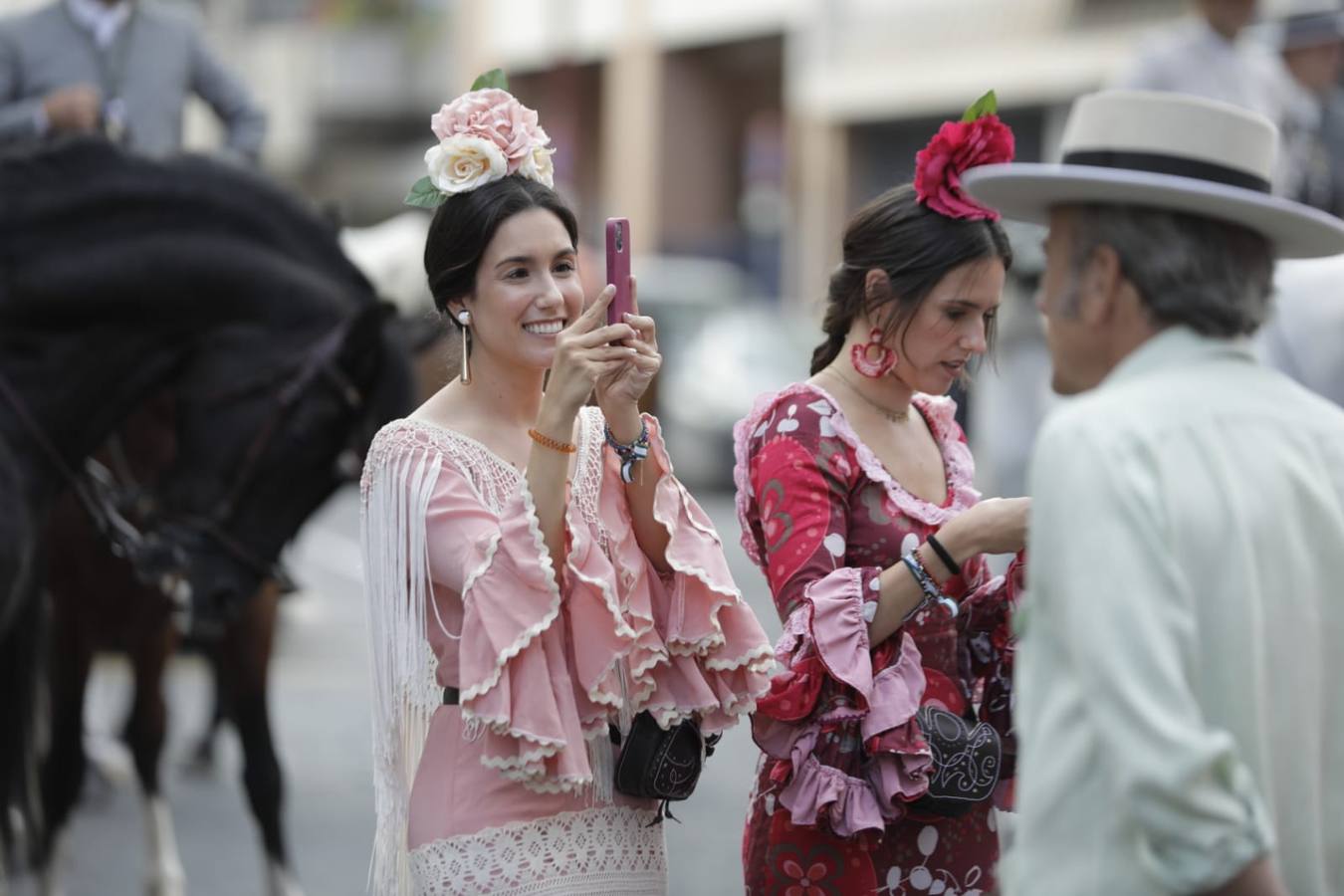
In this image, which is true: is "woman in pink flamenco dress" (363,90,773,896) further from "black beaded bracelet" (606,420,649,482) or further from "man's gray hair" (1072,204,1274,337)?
"man's gray hair" (1072,204,1274,337)

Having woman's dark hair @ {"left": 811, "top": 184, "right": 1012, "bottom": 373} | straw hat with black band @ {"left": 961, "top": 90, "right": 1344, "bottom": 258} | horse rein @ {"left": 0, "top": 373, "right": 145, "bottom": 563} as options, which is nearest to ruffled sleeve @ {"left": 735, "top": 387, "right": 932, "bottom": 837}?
woman's dark hair @ {"left": 811, "top": 184, "right": 1012, "bottom": 373}

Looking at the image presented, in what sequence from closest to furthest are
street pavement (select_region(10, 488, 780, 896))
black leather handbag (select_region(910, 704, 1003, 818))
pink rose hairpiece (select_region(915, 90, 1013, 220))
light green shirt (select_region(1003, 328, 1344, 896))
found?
light green shirt (select_region(1003, 328, 1344, 896))
black leather handbag (select_region(910, 704, 1003, 818))
pink rose hairpiece (select_region(915, 90, 1013, 220))
street pavement (select_region(10, 488, 780, 896))

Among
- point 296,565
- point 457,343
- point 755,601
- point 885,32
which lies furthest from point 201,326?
point 885,32

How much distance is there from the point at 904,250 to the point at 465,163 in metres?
0.77

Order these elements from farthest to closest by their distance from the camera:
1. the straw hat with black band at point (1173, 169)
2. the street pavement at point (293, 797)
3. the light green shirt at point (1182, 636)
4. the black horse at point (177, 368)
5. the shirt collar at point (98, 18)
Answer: the shirt collar at point (98, 18)
the street pavement at point (293, 797)
the black horse at point (177, 368)
the straw hat with black band at point (1173, 169)
the light green shirt at point (1182, 636)

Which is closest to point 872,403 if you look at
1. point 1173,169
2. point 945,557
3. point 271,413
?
point 945,557

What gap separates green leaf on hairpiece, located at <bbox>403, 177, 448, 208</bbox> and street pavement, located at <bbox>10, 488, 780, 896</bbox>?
322 cm

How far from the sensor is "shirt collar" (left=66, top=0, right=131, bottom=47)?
21.2ft

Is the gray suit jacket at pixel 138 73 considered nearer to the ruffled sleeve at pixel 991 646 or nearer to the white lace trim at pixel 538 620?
the white lace trim at pixel 538 620

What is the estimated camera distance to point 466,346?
3145mm

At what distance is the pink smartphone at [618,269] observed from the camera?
291 centimetres

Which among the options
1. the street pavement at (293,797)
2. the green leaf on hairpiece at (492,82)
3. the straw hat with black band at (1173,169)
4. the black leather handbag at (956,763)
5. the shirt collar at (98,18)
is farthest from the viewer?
the shirt collar at (98,18)

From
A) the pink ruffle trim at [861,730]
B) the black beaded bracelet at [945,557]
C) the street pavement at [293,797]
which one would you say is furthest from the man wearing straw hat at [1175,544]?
the street pavement at [293,797]

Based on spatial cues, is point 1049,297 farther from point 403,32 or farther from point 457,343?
point 403,32
